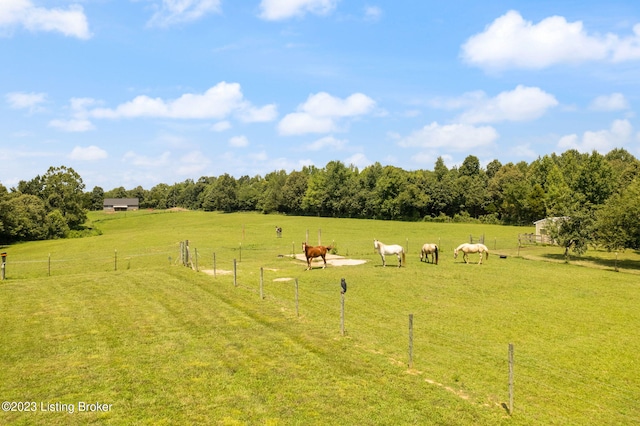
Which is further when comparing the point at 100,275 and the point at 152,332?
the point at 100,275

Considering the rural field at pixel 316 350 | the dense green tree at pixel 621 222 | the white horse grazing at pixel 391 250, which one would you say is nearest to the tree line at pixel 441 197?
the dense green tree at pixel 621 222

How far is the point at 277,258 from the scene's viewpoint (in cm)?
3512

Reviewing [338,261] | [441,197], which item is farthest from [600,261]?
[441,197]

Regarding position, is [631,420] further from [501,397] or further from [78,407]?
[78,407]

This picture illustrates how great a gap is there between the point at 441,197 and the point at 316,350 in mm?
89200

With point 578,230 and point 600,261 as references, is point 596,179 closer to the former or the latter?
point 600,261

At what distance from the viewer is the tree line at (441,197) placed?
3628cm

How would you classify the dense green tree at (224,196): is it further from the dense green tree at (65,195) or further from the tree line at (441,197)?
the dense green tree at (65,195)

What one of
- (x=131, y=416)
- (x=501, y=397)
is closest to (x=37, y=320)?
(x=131, y=416)

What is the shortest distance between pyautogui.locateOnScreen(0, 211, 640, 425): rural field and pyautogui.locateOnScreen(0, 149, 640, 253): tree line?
45.5 ft

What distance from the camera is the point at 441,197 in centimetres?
9581

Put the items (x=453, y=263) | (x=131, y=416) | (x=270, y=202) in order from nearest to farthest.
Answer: (x=131, y=416) < (x=453, y=263) < (x=270, y=202)

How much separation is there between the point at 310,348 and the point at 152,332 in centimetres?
527

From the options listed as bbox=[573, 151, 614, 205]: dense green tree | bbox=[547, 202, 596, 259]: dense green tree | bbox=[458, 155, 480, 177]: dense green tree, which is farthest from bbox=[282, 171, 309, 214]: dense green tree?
bbox=[547, 202, 596, 259]: dense green tree
